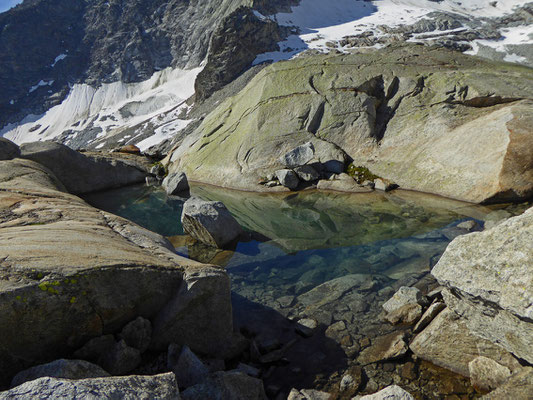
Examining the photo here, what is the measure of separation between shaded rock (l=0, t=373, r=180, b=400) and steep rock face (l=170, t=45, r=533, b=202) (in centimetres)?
1517

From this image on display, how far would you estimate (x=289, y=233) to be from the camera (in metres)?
14.4

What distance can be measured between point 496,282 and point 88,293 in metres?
6.54

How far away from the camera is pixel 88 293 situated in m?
5.56

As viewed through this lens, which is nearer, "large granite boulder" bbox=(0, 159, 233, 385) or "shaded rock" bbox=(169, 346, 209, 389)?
"large granite boulder" bbox=(0, 159, 233, 385)

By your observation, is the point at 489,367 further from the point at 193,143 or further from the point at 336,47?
Result: the point at 336,47

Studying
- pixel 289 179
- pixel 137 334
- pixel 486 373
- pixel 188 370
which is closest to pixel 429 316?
pixel 486 373

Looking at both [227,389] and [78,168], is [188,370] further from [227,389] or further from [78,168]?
[78,168]

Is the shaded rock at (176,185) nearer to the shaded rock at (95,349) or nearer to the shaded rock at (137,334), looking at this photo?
the shaded rock at (137,334)

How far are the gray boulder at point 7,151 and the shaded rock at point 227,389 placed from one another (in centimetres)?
2350

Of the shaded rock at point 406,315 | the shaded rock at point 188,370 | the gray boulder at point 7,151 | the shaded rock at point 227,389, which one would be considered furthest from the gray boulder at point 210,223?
the gray boulder at point 7,151

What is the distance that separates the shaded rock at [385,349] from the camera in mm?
6539

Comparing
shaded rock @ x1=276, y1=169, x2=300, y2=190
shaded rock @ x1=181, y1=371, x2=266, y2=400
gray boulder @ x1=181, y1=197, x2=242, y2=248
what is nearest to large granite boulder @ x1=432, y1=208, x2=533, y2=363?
shaded rock @ x1=181, y1=371, x2=266, y2=400

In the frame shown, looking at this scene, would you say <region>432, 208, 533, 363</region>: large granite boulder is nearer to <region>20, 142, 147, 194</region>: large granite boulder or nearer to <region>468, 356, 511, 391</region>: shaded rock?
<region>468, 356, 511, 391</region>: shaded rock

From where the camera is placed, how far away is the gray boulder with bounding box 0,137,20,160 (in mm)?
21531
